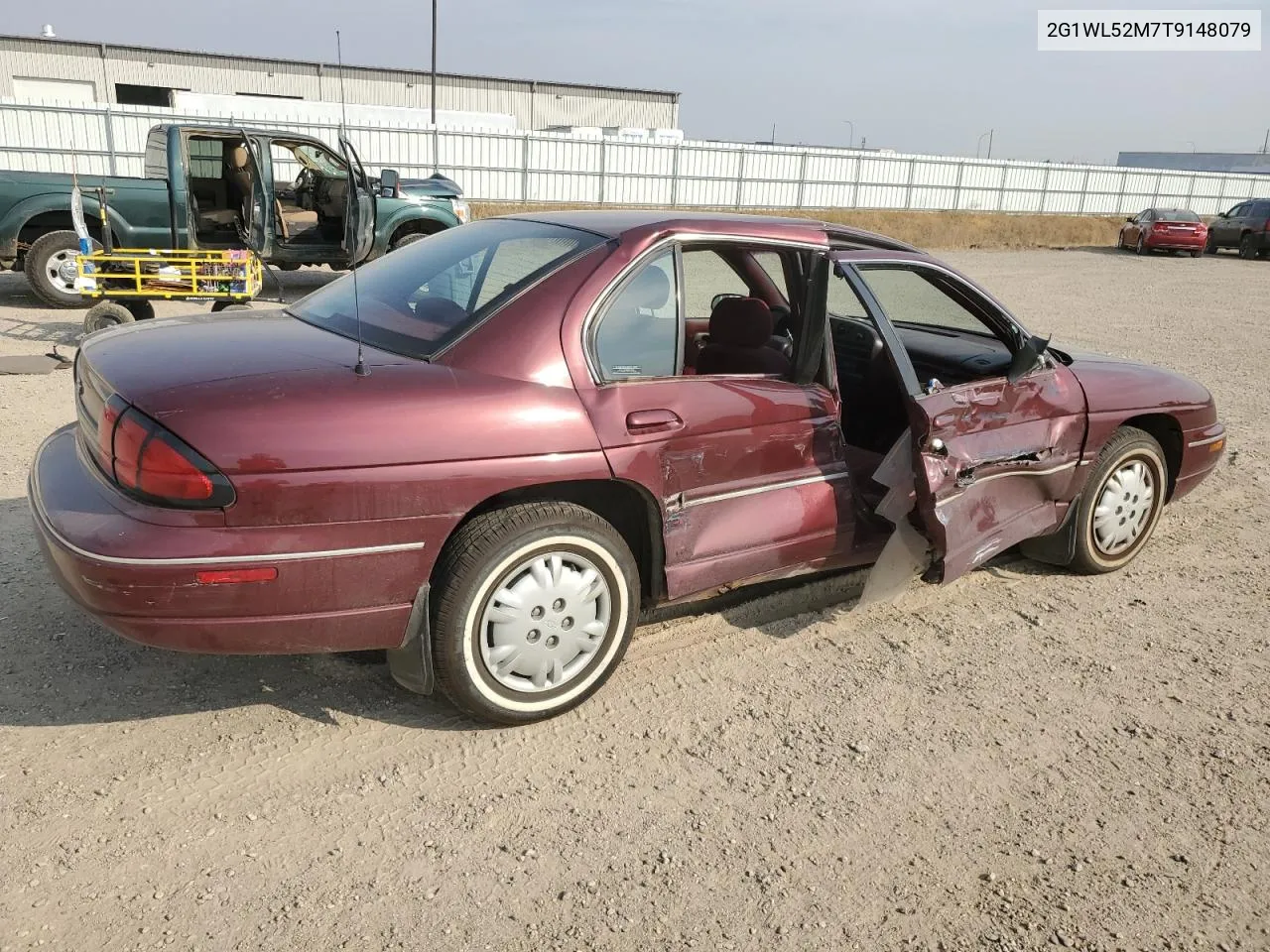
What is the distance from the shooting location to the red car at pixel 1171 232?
26.3 meters

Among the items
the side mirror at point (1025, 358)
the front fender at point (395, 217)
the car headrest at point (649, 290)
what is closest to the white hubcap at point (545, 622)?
the car headrest at point (649, 290)

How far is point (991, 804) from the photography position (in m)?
2.90

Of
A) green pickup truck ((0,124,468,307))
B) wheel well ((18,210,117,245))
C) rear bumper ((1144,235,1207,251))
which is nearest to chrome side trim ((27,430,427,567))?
green pickup truck ((0,124,468,307))

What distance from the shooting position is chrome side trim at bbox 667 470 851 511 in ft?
10.8

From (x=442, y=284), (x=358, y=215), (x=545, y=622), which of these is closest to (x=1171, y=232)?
(x=358, y=215)

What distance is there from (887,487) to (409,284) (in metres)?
2.05

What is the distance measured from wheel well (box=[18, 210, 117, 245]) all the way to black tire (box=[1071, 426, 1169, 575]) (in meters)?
9.90

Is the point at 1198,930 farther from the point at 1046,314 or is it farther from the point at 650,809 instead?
the point at 1046,314

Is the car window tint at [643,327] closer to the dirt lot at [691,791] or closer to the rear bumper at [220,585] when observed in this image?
the rear bumper at [220,585]

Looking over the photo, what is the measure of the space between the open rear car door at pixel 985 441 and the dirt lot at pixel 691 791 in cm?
43

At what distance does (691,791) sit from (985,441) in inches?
76.8

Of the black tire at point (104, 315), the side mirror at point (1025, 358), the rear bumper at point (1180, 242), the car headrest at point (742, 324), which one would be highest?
the rear bumper at point (1180, 242)

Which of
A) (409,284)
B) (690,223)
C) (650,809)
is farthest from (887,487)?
(409,284)

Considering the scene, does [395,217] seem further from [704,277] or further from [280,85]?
[280,85]
